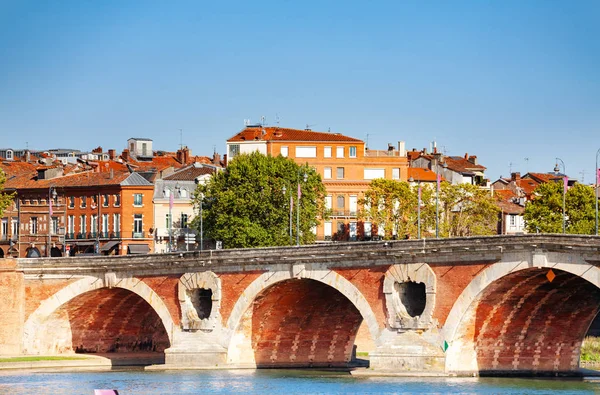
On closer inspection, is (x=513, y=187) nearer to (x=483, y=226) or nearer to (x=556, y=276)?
(x=483, y=226)

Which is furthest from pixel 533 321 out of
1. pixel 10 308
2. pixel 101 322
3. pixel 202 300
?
pixel 10 308

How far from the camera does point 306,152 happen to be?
126m

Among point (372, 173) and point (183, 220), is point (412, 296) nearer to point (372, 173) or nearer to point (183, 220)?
point (372, 173)

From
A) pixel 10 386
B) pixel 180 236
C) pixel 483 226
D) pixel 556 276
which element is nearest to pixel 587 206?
pixel 483 226

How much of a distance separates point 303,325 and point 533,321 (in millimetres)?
15170

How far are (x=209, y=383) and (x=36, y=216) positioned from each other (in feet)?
175

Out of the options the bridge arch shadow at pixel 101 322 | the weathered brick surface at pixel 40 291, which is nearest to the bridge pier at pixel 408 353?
the bridge arch shadow at pixel 101 322

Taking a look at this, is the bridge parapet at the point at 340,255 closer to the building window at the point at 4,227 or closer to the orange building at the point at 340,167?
the orange building at the point at 340,167

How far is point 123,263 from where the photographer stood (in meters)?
91.2

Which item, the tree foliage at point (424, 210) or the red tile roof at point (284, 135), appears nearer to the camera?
the tree foliage at point (424, 210)

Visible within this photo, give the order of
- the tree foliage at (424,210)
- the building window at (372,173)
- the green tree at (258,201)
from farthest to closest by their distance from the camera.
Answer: the building window at (372,173)
the tree foliage at (424,210)
the green tree at (258,201)

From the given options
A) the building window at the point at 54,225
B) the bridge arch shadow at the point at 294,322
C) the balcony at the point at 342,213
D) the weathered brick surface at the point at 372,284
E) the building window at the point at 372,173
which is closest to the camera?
the weathered brick surface at the point at 372,284

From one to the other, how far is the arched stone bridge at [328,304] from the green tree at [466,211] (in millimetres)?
21772

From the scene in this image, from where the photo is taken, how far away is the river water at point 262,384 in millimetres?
72938
